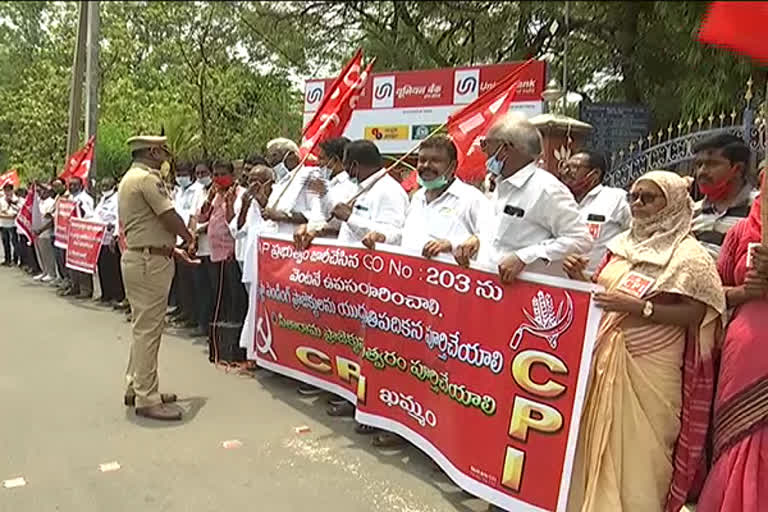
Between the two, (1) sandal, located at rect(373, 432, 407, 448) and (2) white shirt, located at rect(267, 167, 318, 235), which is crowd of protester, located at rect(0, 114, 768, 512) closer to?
(1) sandal, located at rect(373, 432, 407, 448)

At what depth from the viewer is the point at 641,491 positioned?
299 centimetres

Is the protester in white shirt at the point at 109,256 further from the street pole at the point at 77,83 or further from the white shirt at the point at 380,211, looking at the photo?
the street pole at the point at 77,83

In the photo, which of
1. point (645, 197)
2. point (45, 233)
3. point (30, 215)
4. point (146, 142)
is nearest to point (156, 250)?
point (146, 142)

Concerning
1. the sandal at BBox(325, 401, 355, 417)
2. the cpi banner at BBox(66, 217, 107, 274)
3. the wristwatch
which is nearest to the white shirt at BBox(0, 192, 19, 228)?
the cpi banner at BBox(66, 217, 107, 274)

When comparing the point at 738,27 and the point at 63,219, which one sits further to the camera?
the point at 63,219

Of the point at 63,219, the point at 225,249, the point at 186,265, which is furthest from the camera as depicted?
the point at 63,219

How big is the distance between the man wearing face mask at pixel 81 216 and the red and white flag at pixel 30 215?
1341mm

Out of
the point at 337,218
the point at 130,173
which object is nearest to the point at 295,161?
the point at 337,218

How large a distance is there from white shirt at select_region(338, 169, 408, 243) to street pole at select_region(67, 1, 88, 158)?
198 centimetres

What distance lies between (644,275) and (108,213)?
805 centimetres

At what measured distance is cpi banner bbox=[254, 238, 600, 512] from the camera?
3133mm

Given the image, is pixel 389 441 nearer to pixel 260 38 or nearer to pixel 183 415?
pixel 183 415

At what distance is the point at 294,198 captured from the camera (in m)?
6.00

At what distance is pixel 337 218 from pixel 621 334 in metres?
2.66
